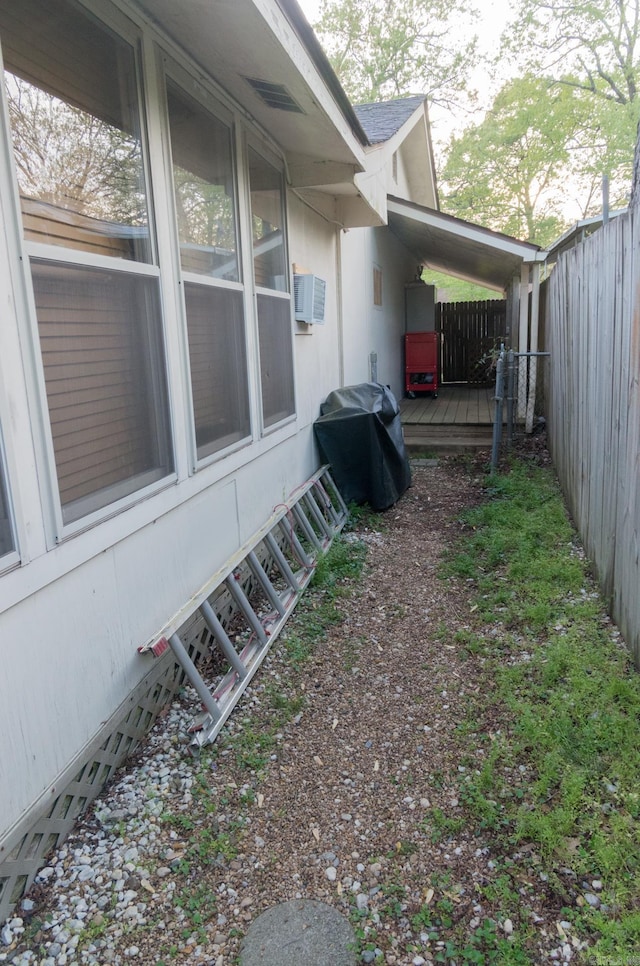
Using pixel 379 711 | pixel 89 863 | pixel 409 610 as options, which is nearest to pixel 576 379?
pixel 409 610

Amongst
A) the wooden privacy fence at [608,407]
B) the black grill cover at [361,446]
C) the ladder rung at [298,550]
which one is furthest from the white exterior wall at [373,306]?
the ladder rung at [298,550]

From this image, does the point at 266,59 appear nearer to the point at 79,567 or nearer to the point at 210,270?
the point at 210,270

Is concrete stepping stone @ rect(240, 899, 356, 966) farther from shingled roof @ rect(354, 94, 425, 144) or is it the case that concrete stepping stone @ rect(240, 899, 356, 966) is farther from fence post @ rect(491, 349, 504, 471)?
shingled roof @ rect(354, 94, 425, 144)

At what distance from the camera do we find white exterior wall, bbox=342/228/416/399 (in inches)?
288

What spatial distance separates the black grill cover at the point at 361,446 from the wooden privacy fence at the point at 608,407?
5.22 ft

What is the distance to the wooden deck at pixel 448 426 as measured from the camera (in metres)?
7.85

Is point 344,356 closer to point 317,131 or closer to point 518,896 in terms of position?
point 317,131

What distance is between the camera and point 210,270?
11.1 ft

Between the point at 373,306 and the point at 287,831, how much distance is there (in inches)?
309

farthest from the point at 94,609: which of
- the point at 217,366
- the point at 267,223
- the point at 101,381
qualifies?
the point at 267,223

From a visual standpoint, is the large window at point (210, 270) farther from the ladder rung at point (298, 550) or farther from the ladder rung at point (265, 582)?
the ladder rung at point (298, 550)

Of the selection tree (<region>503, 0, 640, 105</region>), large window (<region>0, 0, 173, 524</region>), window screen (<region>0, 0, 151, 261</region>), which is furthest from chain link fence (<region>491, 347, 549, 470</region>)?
tree (<region>503, 0, 640, 105</region>)

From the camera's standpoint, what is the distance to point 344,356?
6977 millimetres

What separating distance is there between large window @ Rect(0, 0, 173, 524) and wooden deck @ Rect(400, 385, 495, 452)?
5533 mm
